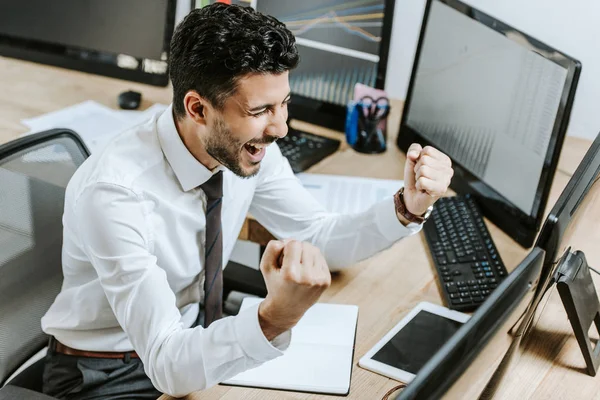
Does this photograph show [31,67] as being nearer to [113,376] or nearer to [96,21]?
[96,21]

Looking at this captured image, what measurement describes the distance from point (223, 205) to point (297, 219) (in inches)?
8.1

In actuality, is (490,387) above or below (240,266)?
above

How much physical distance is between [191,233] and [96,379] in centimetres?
33

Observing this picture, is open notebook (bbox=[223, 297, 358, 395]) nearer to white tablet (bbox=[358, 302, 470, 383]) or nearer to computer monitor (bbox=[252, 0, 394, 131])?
white tablet (bbox=[358, 302, 470, 383])

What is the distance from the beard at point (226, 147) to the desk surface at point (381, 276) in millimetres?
340

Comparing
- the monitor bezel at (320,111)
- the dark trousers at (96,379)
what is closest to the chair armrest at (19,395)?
the dark trousers at (96,379)

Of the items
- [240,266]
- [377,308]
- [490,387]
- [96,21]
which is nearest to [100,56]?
[96,21]

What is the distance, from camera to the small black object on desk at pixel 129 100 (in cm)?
→ 220

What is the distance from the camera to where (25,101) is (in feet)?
7.25

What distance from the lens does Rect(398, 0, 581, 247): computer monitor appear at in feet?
5.07

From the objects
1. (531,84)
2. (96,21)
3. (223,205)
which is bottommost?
(223,205)

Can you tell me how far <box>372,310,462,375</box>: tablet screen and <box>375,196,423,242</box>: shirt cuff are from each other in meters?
0.16

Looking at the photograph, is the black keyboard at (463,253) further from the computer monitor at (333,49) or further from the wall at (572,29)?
the wall at (572,29)

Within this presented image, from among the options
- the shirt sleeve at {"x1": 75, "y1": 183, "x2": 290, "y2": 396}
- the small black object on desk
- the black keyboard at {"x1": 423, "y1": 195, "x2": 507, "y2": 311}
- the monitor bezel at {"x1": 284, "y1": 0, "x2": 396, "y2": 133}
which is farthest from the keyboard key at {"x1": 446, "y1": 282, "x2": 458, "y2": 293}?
the small black object on desk
